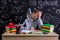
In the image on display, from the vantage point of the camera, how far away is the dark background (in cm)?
266

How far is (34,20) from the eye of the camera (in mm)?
2637

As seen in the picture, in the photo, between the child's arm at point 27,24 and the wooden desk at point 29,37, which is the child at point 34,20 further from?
the wooden desk at point 29,37

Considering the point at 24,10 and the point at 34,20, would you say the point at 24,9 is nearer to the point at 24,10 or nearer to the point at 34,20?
the point at 24,10

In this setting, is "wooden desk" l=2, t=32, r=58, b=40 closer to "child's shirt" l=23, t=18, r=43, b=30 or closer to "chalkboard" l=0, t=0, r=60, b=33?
"child's shirt" l=23, t=18, r=43, b=30

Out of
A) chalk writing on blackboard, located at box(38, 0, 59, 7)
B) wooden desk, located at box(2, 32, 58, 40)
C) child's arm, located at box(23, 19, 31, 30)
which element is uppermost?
chalk writing on blackboard, located at box(38, 0, 59, 7)

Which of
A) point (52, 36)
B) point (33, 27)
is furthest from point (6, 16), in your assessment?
point (52, 36)

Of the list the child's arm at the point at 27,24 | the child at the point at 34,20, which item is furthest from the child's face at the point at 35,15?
the child's arm at the point at 27,24

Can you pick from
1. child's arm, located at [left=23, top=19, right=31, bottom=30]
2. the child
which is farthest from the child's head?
child's arm, located at [left=23, top=19, right=31, bottom=30]

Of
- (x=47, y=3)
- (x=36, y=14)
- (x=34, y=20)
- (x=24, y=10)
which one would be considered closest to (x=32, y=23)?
(x=34, y=20)

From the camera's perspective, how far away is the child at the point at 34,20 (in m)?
2.62

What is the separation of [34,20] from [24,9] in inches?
10.4

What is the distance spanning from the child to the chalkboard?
0.27 ft

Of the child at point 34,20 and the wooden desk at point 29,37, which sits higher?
the child at point 34,20

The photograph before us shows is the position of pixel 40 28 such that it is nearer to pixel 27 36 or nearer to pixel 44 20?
pixel 44 20
